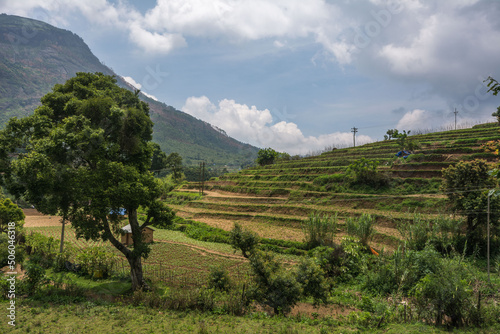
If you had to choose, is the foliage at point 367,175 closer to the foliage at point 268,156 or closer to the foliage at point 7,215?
the foliage at point 7,215

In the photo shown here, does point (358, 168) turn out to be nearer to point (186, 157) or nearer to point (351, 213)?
point (351, 213)

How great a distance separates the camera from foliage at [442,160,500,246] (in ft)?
53.4

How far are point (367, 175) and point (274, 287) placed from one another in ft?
81.1

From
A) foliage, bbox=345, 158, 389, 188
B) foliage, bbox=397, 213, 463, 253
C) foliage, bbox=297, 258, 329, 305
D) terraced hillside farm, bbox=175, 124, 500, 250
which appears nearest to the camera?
foliage, bbox=297, 258, 329, 305

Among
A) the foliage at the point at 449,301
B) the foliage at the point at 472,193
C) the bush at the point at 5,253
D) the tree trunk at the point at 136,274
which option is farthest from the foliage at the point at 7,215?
the foliage at the point at 472,193

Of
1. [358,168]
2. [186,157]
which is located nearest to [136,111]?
[358,168]

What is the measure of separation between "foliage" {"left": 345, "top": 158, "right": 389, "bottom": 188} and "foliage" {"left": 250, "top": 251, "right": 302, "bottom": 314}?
23.8 meters

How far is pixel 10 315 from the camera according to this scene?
29.6 ft

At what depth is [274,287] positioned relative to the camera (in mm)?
10180

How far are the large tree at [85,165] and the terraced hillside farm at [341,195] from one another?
46.0ft

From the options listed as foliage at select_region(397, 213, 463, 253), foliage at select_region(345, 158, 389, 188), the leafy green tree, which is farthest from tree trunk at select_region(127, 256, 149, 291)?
the leafy green tree

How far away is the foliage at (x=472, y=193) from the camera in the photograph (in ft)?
53.4

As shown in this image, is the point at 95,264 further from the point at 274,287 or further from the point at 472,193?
the point at 472,193

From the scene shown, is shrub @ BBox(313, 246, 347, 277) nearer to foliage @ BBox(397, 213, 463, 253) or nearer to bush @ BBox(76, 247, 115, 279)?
foliage @ BBox(397, 213, 463, 253)
